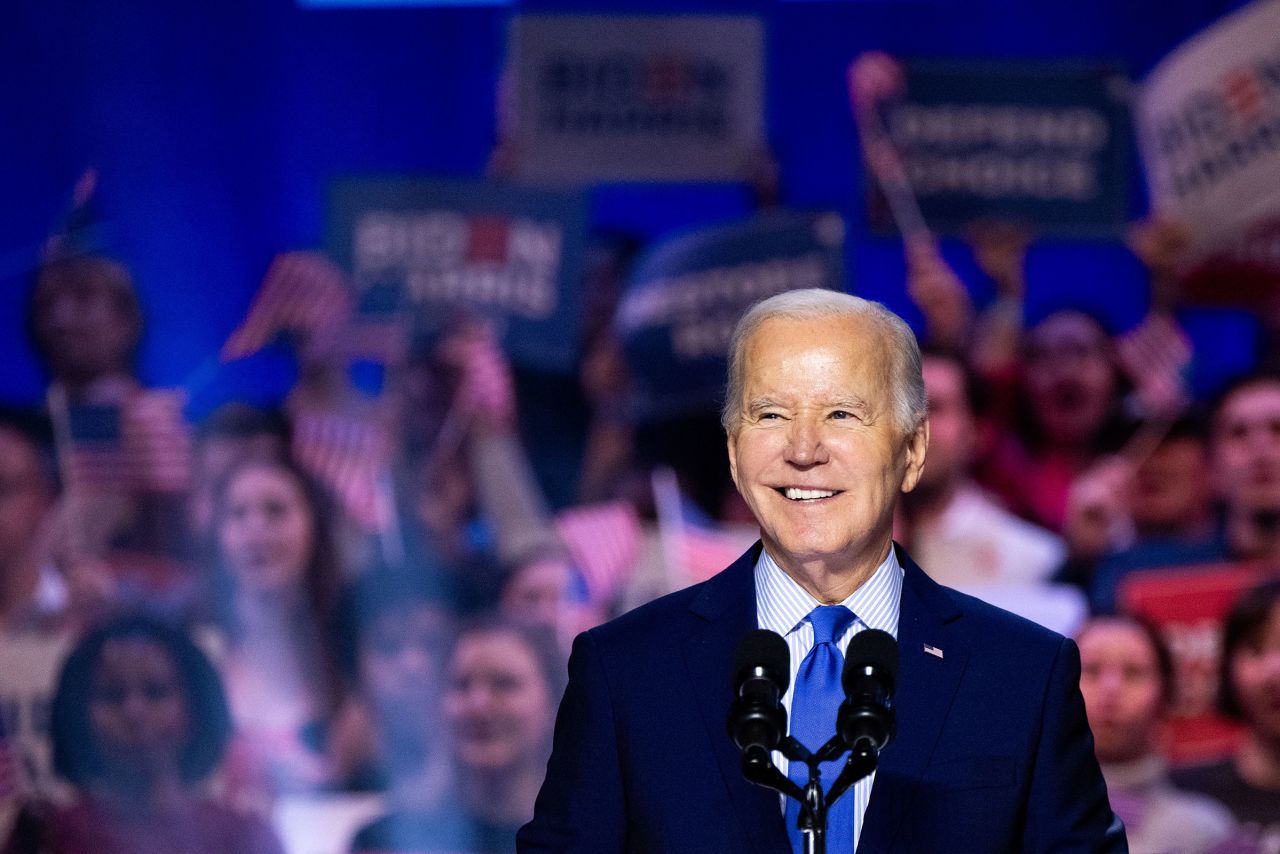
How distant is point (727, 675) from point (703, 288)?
291cm

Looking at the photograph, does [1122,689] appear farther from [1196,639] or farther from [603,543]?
[603,543]

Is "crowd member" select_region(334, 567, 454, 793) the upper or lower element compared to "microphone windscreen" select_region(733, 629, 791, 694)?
lower

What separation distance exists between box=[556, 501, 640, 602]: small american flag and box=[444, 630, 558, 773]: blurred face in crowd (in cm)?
28

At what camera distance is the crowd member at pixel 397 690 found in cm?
436

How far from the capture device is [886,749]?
1479 millimetres

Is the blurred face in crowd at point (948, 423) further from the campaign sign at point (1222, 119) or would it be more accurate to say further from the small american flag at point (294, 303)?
the small american flag at point (294, 303)

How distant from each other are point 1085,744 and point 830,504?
0.35 m

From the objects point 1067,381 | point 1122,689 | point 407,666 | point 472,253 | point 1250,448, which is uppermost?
point 472,253

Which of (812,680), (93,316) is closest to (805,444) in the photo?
(812,680)

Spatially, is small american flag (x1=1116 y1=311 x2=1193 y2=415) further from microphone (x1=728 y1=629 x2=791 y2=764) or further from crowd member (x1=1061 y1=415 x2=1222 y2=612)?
microphone (x1=728 y1=629 x2=791 y2=764)

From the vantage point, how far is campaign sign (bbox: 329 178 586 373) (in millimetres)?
4438

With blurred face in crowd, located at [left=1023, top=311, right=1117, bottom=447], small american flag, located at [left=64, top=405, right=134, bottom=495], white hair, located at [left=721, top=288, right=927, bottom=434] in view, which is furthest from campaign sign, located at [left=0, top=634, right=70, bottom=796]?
white hair, located at [left=721, top=288, right=927, bottom=434]

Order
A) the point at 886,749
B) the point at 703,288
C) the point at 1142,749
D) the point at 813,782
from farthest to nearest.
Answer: the point at 703,288
the point at 1142,749
the point at 886,749
the point at 813,782

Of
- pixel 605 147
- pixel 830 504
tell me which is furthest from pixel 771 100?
pixel 830 504
